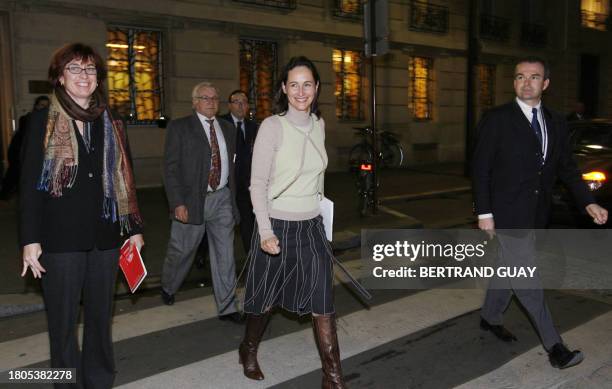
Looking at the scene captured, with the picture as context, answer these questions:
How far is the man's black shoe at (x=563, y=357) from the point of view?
13.0 ft

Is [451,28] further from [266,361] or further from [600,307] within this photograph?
[266,361]

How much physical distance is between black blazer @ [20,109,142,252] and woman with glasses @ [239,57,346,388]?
0.86 m

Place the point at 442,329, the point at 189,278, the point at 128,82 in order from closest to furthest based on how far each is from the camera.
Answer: the point at 442,329 < the point at 189,278 < the point at 128,82

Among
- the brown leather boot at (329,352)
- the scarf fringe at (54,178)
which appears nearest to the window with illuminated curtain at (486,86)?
the brown leather boot at (329,352)

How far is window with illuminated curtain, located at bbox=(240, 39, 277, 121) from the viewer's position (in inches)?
615

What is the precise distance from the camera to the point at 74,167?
3.08 metres

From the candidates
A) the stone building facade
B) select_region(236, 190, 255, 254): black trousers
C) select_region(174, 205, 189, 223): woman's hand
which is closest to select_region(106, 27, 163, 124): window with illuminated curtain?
the stone building facade

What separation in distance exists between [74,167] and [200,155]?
6.30 ft

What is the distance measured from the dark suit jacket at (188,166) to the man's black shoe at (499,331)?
243cm

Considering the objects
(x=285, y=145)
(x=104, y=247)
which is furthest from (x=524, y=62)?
(x=104, y=247)

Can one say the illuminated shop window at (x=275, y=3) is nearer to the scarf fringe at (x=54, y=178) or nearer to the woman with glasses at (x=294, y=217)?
the woman with glasses at (x=294, y=217)

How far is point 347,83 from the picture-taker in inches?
710

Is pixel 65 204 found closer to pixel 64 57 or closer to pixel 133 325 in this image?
pixel 64 57

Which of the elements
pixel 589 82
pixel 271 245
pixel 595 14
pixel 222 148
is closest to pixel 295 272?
pixel 271 245
